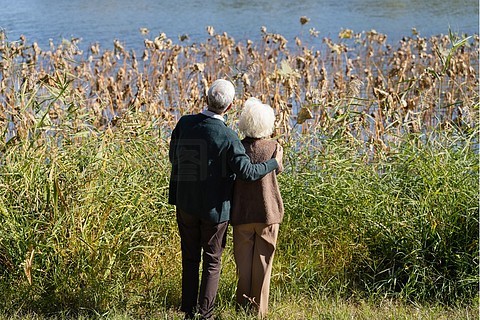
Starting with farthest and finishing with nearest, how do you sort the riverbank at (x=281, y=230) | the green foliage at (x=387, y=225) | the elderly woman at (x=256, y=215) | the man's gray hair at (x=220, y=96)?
the green foliage at (x=387, y=225) < the riverbank at (x=281, y=230) < the elderly woman at (x=256, y=215) < the man's gray hair at (x=220, y=96)

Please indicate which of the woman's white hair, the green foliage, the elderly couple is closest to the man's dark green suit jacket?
the elderly couple

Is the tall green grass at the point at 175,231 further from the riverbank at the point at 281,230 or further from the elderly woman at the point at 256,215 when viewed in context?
the elderly woman at the point at 256,215

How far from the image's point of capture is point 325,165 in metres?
5.16

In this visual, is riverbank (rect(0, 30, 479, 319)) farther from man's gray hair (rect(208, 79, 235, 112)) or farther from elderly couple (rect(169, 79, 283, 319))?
man's gray hair (rect(208, 79, 235, 112))

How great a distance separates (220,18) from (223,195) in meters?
14.3

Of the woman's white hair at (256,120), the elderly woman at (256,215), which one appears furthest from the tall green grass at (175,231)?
the woman's white hair at (256,120)

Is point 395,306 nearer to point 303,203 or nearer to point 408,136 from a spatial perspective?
point 303,203

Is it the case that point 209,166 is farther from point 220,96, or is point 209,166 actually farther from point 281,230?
point 281,230

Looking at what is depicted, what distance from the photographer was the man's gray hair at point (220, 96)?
385 centimetres

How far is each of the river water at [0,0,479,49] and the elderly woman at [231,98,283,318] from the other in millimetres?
9896

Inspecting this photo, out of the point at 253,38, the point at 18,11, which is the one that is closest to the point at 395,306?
the point at 253,38

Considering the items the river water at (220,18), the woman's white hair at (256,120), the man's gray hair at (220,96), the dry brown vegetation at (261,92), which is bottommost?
the river water at (220,18)

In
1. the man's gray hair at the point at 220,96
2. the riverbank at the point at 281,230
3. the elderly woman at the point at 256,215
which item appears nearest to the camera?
the man's gray hair at the point at 220,96

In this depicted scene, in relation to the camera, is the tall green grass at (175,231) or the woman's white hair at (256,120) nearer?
the woman's white hair at (256,120)
